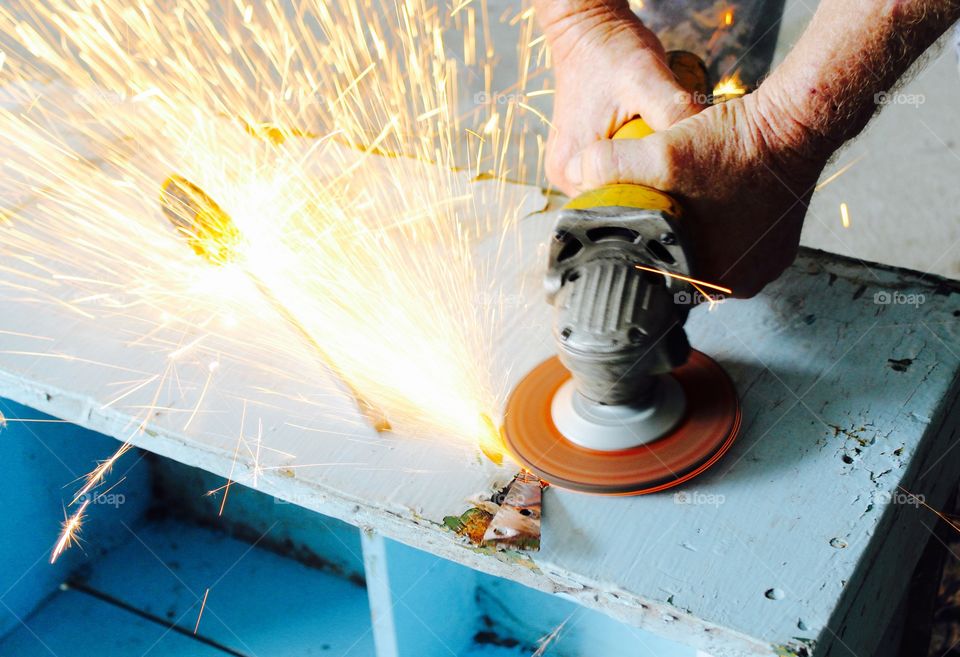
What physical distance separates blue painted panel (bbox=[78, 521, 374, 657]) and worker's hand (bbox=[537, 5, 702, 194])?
1.26 meters

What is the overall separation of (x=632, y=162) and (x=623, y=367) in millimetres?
348

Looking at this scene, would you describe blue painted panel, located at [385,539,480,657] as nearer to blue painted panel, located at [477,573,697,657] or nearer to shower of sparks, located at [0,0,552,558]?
blue painted panel, located at [477,573,697,657]

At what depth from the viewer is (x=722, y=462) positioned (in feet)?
4.55

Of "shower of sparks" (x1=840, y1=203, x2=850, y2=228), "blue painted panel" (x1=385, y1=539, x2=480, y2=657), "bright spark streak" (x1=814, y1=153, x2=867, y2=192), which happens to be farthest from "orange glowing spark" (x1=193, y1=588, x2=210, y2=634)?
"shower of sparks" (x1=840, y1=203, x2=850, y2=228)

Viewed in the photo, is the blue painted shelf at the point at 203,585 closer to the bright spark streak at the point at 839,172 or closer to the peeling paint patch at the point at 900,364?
the peeling paint patch at the point at 900,364

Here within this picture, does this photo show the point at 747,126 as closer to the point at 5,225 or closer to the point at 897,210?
the point at 897,210

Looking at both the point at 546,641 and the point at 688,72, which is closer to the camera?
the point at 688,72

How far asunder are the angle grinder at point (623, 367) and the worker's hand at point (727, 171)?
0.06 metres

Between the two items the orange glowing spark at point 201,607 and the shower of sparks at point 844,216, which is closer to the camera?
the orange glowing spark at point 201,607

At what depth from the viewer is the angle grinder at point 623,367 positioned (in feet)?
4.19

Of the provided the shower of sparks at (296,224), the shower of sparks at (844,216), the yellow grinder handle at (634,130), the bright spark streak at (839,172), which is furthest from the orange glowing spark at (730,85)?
the yellow grinder handle at (634,130)

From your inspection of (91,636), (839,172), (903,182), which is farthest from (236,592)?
(903,182)

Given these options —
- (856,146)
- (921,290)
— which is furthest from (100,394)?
(856,146)

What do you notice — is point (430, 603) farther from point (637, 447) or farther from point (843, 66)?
point (843, 66)
